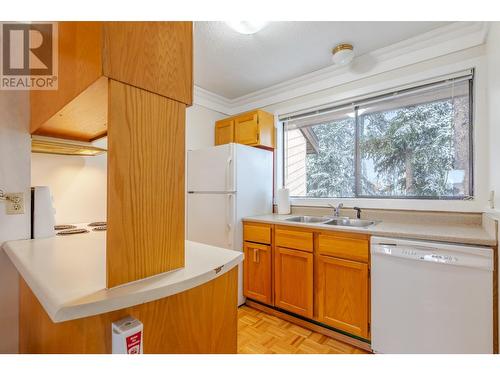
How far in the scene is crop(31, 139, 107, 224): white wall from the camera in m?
1.63

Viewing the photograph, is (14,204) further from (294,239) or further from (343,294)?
(343,294)

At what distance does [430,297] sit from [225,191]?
179 cm

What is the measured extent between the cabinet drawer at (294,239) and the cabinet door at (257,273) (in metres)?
0.17

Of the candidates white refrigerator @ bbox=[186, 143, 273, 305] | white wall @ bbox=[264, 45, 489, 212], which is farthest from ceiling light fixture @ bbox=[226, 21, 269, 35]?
white wall @ bbox=[264, 45, 489, 212]

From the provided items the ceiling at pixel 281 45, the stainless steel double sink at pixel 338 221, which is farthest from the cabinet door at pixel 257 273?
the ceiling at pixel 281 45

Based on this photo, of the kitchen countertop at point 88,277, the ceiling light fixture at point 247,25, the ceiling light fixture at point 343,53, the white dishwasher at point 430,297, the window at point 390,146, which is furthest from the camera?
the ceiling light fixture at point 343,53

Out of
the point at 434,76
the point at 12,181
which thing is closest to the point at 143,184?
the point at 12,181

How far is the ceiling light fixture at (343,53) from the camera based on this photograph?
2096mm

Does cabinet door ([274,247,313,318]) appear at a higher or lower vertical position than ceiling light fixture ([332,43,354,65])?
lower

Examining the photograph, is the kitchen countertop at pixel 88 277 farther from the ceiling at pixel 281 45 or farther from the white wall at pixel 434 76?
the white wall at pixel 434 76

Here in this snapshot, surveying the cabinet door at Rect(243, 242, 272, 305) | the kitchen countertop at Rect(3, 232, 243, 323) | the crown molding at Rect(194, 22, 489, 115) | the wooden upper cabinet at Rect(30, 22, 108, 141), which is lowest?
the cabinet door at Rect(243, 242, 272, 305)

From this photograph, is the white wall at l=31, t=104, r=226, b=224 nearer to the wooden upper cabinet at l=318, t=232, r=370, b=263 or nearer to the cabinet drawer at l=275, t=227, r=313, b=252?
the cabinet drawer at l=275, t=227, r=313, b=252

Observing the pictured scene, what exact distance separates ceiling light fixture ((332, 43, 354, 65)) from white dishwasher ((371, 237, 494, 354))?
62.2 inches
